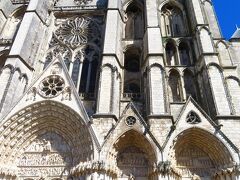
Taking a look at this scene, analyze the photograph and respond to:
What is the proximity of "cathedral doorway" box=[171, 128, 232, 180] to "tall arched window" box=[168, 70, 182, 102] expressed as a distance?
2.49 metres

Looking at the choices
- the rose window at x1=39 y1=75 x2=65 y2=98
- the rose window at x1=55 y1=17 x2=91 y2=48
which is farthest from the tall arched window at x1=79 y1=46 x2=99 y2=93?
the rose window at x1=39 y1=75 x2=65 y2=98

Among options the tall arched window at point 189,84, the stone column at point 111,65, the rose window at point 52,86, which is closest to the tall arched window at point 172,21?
the stone column at point 111,65

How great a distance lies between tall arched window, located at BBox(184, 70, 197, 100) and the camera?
1169 cm

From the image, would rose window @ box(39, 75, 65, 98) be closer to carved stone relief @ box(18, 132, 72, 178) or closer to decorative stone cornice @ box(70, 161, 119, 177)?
carved stone relief @ box(18, 132, 72, 178)

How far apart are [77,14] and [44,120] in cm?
760

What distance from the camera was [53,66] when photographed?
11562 millimetres

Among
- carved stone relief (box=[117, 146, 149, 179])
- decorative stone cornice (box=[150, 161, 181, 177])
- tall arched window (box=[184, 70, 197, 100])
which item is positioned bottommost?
decorative stone cornice (box=[150, 161, 181, 177])

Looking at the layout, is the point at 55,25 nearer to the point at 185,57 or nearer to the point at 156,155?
the point at 185,57

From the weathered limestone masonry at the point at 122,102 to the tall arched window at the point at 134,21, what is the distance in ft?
0.36

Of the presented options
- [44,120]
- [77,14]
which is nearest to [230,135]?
[44,120]

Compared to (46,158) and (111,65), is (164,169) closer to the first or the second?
(46,158)

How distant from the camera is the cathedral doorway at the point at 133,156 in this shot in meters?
9.07

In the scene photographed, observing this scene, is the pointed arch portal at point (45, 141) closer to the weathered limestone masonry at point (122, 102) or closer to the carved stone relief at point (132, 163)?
the weathered limestone masonry at point (122, 102)

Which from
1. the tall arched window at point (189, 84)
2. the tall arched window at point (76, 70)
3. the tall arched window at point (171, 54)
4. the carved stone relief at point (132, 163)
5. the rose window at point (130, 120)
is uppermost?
the tall arched window at point (171, 54)
